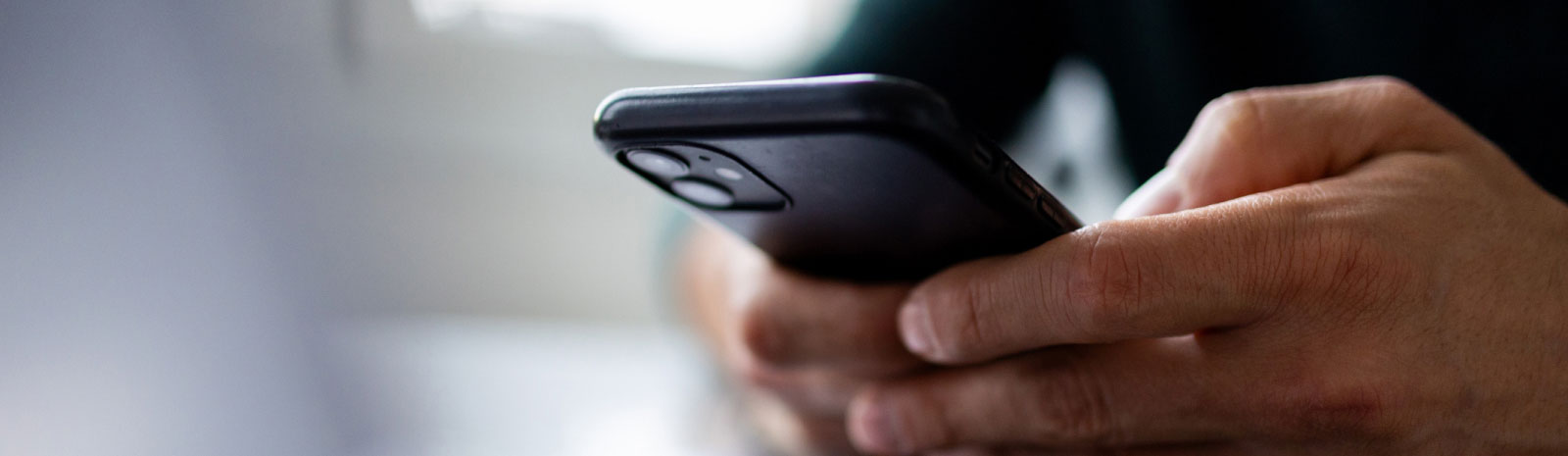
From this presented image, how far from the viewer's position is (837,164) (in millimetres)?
239

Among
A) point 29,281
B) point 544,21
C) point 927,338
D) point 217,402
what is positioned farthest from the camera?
point 544,21

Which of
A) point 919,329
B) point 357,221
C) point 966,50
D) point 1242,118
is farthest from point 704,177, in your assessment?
point 357,221

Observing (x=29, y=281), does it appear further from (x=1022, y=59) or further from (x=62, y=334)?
(x=1022, y=59)

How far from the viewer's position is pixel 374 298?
0.89m

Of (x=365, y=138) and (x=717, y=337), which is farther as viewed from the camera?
(x=365, y=138)

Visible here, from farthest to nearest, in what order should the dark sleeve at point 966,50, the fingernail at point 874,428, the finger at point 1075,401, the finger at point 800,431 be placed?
1. the dark sleeve at point 966,50
2. the finger at point 800,431
3. the fingernail at point 874,428
4. the finger at point 1075,401

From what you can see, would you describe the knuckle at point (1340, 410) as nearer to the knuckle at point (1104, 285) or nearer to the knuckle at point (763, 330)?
the knuckle at point (1104, 285)

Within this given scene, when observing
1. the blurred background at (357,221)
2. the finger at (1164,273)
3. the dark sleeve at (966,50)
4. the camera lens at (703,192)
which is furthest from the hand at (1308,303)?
the dark sleeve at (966,50)

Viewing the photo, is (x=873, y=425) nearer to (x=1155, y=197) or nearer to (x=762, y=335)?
(x=762, y=335)

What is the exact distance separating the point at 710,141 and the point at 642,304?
0.89 meters

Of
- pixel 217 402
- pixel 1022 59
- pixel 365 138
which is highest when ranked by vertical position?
pixel 365 138

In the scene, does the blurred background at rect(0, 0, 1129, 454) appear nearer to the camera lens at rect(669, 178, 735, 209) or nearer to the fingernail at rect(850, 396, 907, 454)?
the fingernail at rect(850, 396, 907, 454)

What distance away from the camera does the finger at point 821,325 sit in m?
0.41

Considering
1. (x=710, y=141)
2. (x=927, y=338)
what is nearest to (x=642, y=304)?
(x=927, y=338)
